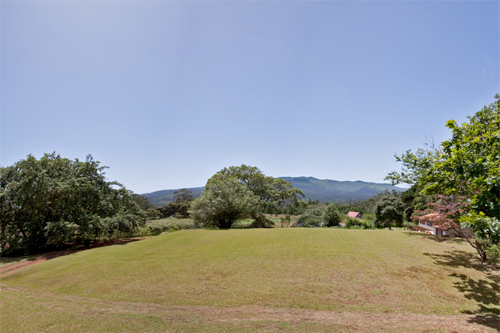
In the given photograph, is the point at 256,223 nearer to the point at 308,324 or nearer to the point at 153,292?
the point at 153,292

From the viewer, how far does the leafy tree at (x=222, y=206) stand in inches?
1161

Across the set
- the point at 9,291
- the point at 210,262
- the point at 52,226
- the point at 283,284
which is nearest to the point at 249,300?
the point at 283,284

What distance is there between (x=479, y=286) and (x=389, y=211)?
29.7 m

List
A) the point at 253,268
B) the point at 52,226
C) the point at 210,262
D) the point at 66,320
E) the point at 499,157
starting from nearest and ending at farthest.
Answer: the point at 499,157
the point at 66,320
the point at 253,268
the point at 210,262
the point at 52,226

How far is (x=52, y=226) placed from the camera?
17.2 metres

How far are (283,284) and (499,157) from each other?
808 cm

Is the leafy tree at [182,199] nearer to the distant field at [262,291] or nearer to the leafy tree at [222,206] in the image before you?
the leafy tree at [222,206]

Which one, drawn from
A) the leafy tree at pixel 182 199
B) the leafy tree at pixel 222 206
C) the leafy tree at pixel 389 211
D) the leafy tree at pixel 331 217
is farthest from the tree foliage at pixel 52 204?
the leafy tree at pixel 182 199

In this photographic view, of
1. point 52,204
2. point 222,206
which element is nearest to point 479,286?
point 222,206

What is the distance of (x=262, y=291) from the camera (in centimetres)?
855

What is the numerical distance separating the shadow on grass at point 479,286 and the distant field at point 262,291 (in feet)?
0.12

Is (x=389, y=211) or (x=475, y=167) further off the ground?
(x=475, y=167)

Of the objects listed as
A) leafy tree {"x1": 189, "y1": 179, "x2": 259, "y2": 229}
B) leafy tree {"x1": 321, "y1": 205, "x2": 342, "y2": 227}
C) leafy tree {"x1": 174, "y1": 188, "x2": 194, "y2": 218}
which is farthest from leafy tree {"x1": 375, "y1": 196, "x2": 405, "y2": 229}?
leafy tree {"x1": 174, "y1": 188, "x2": 194, "y2": 218}

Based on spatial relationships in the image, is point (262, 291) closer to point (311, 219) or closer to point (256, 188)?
point (256, 188)
